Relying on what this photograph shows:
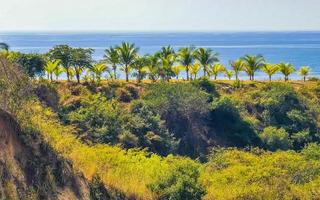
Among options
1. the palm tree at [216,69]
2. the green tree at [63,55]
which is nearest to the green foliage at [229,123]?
the palm tree at [216,69]

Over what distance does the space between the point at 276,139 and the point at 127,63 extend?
70.3 feet

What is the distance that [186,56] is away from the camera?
2815 inches

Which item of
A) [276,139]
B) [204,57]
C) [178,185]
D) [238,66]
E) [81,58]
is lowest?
[276,139]

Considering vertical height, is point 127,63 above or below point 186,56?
below

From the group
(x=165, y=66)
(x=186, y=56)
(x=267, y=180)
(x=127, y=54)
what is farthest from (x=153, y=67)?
(x=267, y=180)

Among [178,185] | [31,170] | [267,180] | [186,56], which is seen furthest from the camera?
[186,56]

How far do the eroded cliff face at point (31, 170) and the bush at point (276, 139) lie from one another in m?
36.5

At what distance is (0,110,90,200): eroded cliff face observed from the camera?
20.5m

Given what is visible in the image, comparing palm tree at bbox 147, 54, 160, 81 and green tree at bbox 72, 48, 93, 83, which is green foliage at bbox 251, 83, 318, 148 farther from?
green tree at bbox 72, 48, 93, 83

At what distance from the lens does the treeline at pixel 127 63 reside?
208 ft

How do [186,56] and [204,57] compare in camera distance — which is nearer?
[186,56]

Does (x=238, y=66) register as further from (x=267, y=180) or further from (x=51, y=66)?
(x=267, y=180)

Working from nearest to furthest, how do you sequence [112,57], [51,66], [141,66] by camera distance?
[51,66], [112,57], [141,66]

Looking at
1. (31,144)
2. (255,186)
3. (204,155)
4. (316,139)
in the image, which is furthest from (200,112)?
(31,144)
